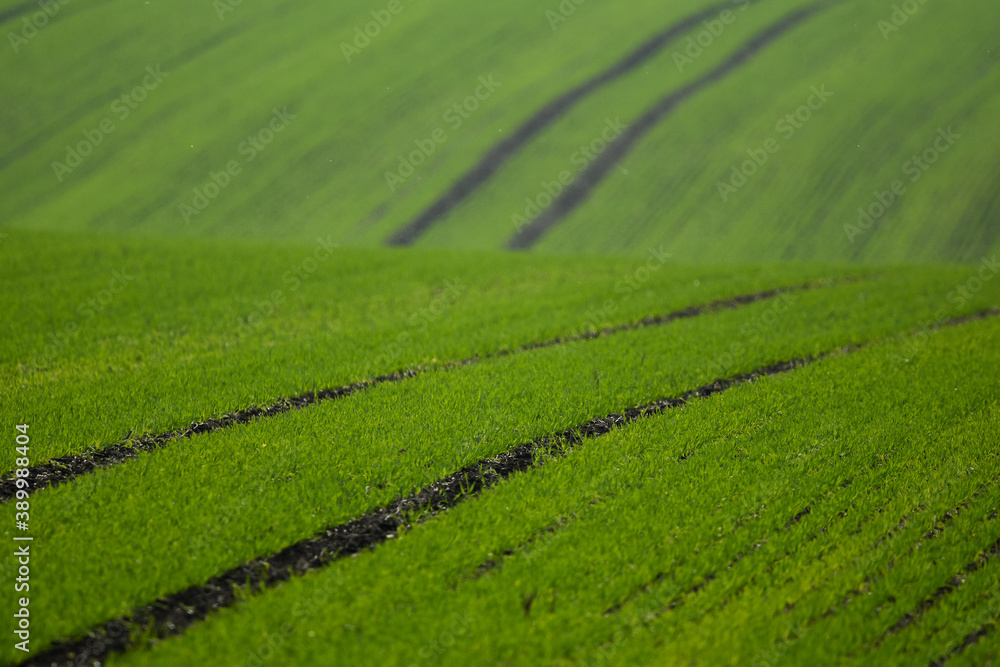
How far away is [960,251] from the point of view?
1319 inches

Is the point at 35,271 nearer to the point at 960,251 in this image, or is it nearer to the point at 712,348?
the point at 712,348

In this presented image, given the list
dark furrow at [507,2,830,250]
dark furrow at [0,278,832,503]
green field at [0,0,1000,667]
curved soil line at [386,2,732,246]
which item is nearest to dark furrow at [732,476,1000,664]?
green field at [0,0,1000,667]

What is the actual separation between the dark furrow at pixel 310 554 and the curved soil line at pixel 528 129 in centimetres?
2577

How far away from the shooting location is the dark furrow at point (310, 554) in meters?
5.89

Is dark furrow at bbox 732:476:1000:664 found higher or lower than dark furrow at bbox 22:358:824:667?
lower

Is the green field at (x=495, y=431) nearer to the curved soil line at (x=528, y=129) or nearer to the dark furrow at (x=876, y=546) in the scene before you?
the dark furrow at (x=876, y=546)

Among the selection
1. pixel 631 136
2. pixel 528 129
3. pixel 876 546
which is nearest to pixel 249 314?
pixel 876 546

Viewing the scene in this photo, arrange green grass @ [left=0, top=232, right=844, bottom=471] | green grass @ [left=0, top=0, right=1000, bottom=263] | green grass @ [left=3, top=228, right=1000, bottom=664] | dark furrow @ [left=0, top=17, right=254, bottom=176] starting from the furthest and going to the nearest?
1. dark furrow @ [left=0, top=17, right=254, bottom=176]
2. green grass @ [left=0, top=0, right=1000, bottom=263]
3. green grass @ [left=0, top=232, right=844, bottom=471]
4. green grass @ [left=3, top=228, right=1000, bottom=664]

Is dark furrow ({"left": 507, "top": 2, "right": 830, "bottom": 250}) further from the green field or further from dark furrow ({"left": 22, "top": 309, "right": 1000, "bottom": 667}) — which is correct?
dark furrow ({"left": 22, "top": 309, "right": 1000, "bottom": 667})

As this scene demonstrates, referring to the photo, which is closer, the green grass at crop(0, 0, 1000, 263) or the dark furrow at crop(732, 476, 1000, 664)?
the dark furrow at crop(732, 476, 1000, 664)

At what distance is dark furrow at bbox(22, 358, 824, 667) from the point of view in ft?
19.3

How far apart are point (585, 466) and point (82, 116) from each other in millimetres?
42138

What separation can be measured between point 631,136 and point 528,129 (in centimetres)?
603

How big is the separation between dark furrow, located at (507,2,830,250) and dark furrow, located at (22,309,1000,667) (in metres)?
25.5
